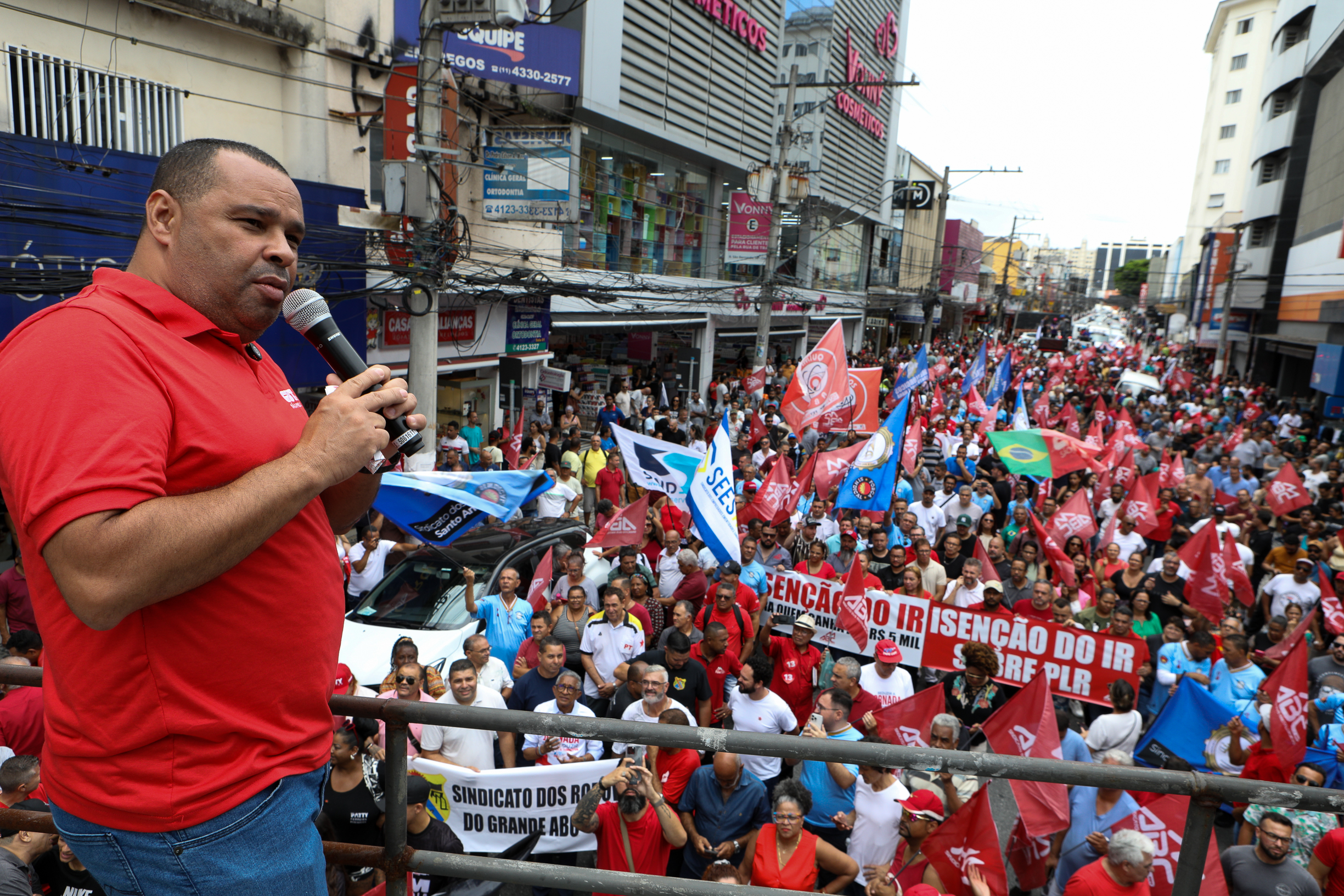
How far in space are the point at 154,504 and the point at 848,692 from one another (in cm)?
579

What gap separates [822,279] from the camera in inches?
1630

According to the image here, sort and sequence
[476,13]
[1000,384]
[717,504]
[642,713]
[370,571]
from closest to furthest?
[642,713] → [717,504] → [370,571] → [476,13] → [1000,384]

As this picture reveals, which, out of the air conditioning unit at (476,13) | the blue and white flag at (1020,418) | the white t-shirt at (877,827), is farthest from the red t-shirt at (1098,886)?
the blue and white flag at (1020,418)

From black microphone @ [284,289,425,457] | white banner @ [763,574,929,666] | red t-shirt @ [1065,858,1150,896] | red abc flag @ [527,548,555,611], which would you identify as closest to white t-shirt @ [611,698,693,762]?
red t-shirt @ [1065,858,1150,896]

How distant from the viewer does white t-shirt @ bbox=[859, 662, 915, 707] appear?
6.86 m

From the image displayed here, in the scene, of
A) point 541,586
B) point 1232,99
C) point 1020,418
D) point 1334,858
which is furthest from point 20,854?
point 1232,99

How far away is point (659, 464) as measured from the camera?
1085 cm

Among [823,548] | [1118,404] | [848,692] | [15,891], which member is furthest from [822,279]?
[15,891]

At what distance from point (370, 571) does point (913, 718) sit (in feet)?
18.9

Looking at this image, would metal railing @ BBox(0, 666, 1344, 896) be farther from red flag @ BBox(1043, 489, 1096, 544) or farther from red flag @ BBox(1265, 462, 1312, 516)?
red flag @ BBox(1265, 462, 1312, 516)

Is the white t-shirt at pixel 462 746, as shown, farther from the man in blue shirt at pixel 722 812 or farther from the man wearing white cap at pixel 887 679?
the man wearing white cap at pixel 887 679

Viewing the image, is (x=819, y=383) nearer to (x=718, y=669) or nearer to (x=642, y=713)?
(x=718, y=669)

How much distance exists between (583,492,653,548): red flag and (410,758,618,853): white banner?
15.2 ft

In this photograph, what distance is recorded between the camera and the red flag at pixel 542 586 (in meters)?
8.50
